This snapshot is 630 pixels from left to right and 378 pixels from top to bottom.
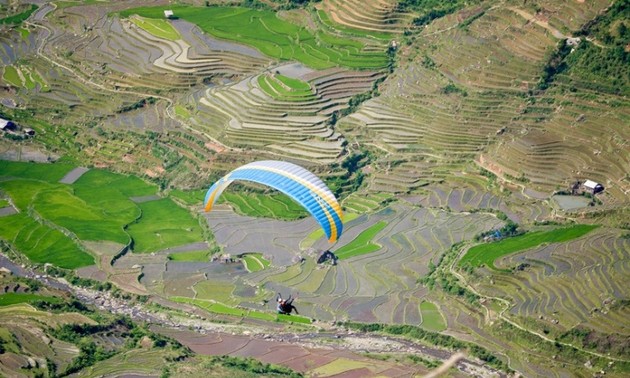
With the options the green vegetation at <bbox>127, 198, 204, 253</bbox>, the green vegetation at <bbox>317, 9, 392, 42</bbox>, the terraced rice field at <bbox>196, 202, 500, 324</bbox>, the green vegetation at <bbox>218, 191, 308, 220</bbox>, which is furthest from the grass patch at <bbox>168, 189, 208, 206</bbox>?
the green vegetation at <bbox>317, 9, 392, 42</bbox>

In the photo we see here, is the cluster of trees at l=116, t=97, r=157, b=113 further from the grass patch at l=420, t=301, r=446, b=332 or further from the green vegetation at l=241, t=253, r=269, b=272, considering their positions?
the grass patch at l=420, t=301, r=446, b=332

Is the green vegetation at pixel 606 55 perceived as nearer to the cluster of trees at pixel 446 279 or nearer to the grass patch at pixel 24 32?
the cluster of trees at pixel 446 279

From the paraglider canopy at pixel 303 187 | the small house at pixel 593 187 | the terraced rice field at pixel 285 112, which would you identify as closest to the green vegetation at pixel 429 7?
the terraced rice field at pixel 285 112

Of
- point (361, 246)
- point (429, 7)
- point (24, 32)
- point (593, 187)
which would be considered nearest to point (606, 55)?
point (593, 187)

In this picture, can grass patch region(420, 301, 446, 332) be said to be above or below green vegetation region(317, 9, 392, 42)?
below

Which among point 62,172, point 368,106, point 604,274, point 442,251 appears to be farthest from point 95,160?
point 604,274

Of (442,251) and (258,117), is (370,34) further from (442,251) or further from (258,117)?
(442,251)
